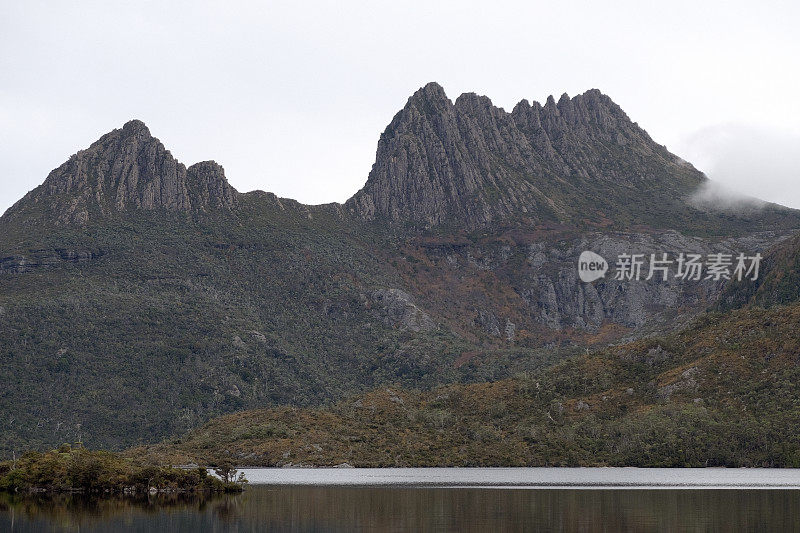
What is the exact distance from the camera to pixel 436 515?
300 feet

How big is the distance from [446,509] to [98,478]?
2022 inches

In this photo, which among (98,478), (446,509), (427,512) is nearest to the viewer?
(427,512)

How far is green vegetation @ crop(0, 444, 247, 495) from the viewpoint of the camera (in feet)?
420

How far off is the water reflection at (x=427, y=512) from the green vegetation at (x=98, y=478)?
8.02 metres

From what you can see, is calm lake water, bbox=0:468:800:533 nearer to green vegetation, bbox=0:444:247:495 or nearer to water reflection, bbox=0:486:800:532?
water reflection, bbox=0:486:800:532

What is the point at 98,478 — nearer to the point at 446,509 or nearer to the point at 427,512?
the point at 446,509

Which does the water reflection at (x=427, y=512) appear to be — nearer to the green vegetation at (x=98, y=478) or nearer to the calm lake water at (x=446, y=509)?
the calm lake water at (x=446, y=509)

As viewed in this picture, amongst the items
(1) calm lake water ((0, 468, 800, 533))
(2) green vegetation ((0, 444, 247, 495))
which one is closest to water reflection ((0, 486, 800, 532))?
(1) calm lake water ((0, 468, 800, 533))

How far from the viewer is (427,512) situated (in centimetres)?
9494

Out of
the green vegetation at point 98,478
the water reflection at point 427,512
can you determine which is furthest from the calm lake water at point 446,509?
the green vegetation at point 98,478

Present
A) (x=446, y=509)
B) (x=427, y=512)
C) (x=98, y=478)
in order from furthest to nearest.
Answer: (x=98, y=478)
(x=446, y=509)
(x=427, y=512)

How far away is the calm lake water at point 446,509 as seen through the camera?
81062 mm

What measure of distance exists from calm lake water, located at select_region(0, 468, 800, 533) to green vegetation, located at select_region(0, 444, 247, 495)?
800 centimetres

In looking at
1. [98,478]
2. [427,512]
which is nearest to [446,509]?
[427,512]
